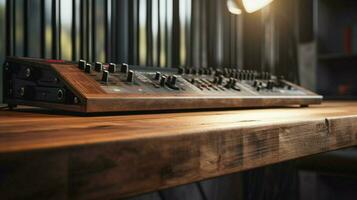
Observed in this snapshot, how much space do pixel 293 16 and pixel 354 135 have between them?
202 cm

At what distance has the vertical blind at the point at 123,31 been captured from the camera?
4.21 feet

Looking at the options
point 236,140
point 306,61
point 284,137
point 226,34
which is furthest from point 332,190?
point 236,140

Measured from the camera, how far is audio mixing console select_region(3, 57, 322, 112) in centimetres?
88

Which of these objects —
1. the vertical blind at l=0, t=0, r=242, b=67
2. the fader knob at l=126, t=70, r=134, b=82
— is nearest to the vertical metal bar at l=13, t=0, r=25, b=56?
the vertical blind at l=0, t=0, r=242, b=67

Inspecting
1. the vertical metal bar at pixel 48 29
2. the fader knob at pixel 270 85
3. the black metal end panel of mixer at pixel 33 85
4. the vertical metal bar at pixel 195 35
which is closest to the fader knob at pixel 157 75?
the black metal end panel of mixer at pixel 33 85

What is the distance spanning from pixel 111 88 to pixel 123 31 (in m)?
0.68

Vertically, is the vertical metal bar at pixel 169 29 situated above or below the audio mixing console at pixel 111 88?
above

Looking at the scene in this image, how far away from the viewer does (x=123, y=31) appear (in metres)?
1.58

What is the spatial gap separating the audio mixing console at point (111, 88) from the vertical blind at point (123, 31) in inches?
10.8

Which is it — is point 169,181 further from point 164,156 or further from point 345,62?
point 345,62

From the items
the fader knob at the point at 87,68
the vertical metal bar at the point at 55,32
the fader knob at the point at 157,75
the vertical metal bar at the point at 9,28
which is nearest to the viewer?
the fader knob at the point at 87,68

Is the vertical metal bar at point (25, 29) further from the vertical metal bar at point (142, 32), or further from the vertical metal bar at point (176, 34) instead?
the vertical metal bar at point (176, 34)

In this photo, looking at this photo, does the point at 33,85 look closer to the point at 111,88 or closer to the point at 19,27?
the point at 111,88

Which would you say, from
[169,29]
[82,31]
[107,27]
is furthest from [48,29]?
[169,29]
